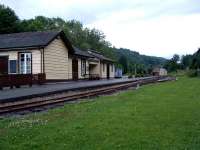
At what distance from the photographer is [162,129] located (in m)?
7.15

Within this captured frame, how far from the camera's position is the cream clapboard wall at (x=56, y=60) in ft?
98.3

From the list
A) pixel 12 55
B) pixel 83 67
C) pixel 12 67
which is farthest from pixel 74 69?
pixel 12 55

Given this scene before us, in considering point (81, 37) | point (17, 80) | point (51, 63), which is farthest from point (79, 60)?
point (81, 37)

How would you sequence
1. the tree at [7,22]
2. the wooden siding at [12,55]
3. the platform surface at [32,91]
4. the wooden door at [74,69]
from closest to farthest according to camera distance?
1. the platform surface at [32,91]
2. the wooden siding at [12,55]
3. the wooden door at [74,69]
4. the tree at [7,22]

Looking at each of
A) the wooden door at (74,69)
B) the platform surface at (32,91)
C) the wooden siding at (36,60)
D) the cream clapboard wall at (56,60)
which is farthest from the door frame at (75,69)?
the platform surface at (32,91)

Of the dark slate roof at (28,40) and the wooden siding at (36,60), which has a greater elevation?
the dark slate roof at (28,40)

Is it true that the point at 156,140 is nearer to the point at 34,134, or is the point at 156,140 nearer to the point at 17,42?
the point at 34,134

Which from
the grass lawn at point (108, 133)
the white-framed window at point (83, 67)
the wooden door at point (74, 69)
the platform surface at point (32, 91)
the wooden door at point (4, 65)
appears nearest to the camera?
the grass lawn at point (108, 133)

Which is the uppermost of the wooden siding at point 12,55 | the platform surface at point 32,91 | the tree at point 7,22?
the tree at point 7,22

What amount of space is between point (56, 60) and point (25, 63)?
328 cm

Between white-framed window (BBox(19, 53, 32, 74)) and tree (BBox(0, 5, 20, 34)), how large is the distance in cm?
2767

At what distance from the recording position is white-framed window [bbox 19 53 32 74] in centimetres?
2936

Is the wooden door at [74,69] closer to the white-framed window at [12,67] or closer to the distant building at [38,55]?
the distant building at [38,55]

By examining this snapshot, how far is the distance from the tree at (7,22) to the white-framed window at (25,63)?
27.7 meters
